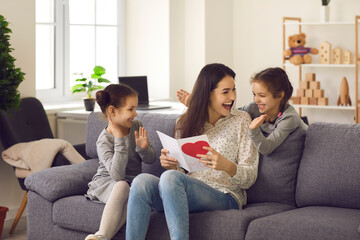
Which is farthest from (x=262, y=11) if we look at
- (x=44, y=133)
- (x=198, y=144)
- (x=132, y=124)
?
(x=198, y=144)

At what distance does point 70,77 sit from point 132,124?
7.48 ft

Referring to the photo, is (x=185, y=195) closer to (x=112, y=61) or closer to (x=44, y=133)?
(x=44, y=133)

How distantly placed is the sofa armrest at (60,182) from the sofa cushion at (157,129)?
0.33 meters

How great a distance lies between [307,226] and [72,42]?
3.41 m

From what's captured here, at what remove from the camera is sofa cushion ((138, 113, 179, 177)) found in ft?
10.8

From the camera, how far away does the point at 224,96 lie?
116 inches

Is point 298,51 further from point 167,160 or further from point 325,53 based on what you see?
point 167,160

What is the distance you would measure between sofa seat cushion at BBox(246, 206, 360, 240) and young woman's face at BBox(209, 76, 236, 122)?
0.59 meters

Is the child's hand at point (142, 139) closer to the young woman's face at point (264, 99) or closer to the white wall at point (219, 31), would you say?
the young woman's face at point (264, 99)

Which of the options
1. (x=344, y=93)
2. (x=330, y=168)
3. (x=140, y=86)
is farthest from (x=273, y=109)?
(x=344, y=93)

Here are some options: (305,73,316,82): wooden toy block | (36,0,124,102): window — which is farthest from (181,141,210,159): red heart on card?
(305,73,316,82): wooden toy block

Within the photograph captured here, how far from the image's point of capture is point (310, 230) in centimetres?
248

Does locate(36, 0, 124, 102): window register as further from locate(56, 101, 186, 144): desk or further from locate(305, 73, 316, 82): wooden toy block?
locate(305, 73, 316, 82): wooden toy block

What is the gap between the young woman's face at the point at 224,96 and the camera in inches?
116
